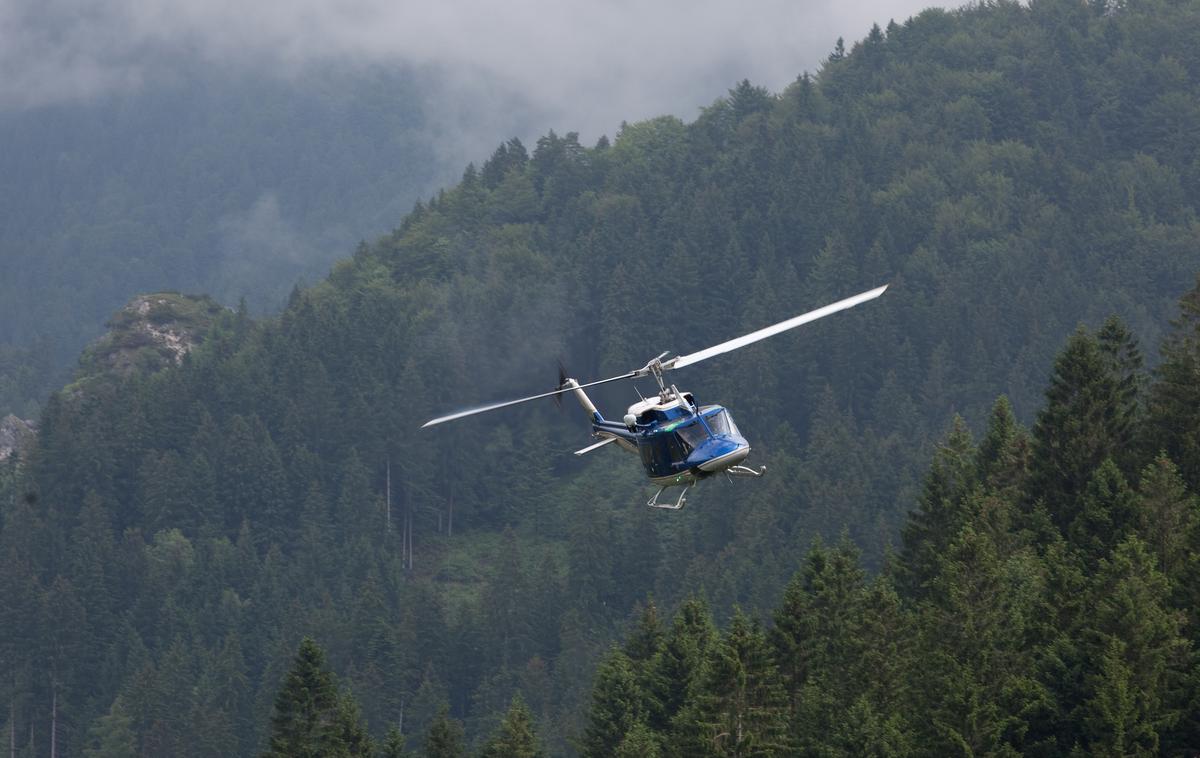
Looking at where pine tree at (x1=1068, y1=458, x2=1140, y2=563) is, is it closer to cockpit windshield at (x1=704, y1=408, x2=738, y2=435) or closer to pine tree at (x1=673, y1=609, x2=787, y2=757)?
pine tree at (x1=673, y1=609, x2=787, y2=757)

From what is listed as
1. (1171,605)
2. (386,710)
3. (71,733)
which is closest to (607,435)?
(1171,605)

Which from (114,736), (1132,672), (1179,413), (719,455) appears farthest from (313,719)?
(114,736)

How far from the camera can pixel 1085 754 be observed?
6309cm

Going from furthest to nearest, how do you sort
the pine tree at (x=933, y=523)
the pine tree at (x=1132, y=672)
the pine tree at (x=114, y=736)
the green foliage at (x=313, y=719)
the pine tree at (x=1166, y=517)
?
the pine tree at (x=114, y=736)
the pine tree at (x=933, y=523)
the green foliage at (x=313, y=719)
the pine tree at (x=1166, y=517)
the pine tree at (x=1132, y=672)

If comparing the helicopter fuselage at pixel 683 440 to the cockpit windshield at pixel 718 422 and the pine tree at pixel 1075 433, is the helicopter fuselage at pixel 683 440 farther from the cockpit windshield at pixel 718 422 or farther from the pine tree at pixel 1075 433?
the pine tree at pixel 1075 433

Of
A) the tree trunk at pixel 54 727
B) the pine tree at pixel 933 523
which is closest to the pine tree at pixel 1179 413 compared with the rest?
the pine tree at pixel 933 523

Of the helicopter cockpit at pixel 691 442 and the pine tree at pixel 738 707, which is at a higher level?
the helicopter cockpit at pixel 691 442

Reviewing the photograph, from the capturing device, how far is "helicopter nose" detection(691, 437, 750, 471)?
58.3 metres

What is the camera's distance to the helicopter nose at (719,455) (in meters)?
58.3

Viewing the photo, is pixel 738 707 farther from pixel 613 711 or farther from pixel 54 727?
pixel 54 727

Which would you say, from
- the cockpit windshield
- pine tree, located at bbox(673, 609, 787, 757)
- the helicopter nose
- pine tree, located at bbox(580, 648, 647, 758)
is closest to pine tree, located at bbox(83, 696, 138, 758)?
pine tree, located at bbox(580, 648, 647, 758)

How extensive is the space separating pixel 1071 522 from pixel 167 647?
119 metres

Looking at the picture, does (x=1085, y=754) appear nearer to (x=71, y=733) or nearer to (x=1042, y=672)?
(x=1042, y=672)

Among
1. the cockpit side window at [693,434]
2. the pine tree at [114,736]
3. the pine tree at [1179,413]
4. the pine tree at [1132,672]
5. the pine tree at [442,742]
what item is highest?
the cockpit side window at [693,434]
